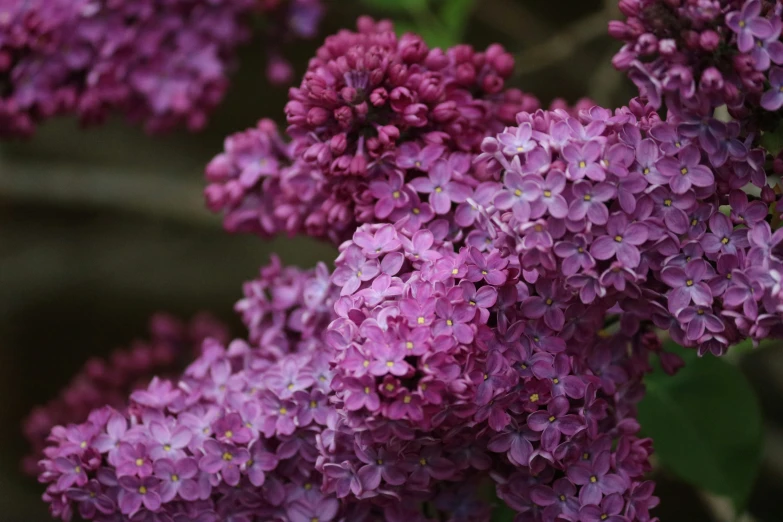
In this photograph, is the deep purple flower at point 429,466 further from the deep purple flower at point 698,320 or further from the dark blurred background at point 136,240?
the dark blurred background at point 136,240

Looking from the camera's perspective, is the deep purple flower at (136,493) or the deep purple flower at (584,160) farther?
the deep purple flower at (136,493)

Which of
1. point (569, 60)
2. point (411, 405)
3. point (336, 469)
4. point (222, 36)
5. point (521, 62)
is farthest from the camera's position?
point (569, 60)

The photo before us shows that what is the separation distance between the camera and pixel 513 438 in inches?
32.1

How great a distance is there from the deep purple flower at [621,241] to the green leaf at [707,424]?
426mm

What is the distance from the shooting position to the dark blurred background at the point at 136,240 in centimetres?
176

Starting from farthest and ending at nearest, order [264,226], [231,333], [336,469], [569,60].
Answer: [231,333], [569,60], [264,226], [336,469]

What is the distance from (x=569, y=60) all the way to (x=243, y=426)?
1210 millimetres

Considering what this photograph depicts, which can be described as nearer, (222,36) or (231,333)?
(222,36)

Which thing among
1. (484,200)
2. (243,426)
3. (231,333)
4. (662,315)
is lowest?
(231,333)

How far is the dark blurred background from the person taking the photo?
1.76 metres

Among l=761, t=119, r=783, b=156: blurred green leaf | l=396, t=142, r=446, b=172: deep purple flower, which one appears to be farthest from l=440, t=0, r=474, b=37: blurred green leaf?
l=761, t=119, r=783, b=156: blurred green leaf

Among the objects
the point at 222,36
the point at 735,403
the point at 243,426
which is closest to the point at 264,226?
the point at 243,426

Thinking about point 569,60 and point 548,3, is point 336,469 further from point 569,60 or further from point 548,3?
point 548,3

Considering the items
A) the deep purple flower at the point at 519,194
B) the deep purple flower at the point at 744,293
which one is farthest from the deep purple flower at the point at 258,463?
the deep purple flower at the point at 744,293
